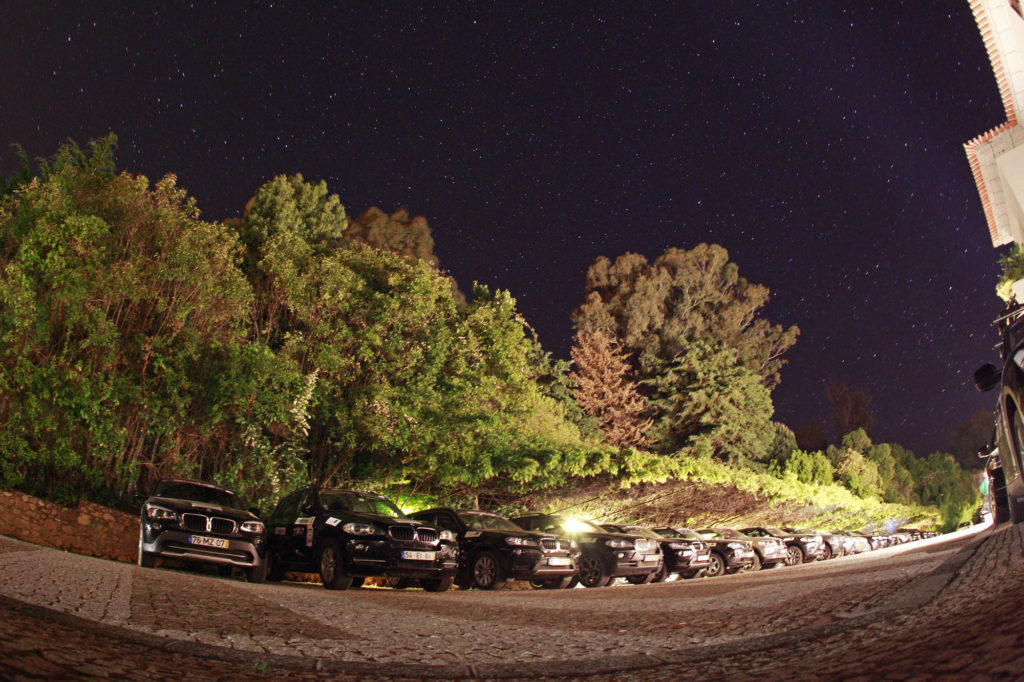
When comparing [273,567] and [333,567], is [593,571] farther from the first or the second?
[273,567]

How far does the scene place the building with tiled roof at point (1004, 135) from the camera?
1997 centimetres

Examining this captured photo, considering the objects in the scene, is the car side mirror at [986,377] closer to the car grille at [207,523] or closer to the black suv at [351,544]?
the black suv at [351,544]

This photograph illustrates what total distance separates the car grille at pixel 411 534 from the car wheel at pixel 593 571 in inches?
177

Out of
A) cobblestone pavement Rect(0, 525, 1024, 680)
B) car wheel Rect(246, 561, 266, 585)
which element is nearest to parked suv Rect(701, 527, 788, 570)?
cobblestone pavement Rect(0, 525, 1024, 680)

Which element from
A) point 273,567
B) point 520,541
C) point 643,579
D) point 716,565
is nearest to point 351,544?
point 273,567

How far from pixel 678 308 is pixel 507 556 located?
37841 mm

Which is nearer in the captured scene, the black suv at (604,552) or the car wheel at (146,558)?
the car wheel at (146,558)

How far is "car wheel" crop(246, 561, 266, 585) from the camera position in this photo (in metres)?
12.2

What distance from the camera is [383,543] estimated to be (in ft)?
37.5

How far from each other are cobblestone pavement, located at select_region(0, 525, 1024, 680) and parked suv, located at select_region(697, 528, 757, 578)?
11482 millimetres

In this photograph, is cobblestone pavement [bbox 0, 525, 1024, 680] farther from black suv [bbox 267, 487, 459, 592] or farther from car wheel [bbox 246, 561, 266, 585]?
car wheel [bbox 246, 561, 266, 585]

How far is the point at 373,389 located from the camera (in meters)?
18.2

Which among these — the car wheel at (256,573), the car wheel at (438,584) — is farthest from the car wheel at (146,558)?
the car wheel at (438,584)

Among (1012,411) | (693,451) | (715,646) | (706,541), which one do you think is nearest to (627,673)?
(715,646)
